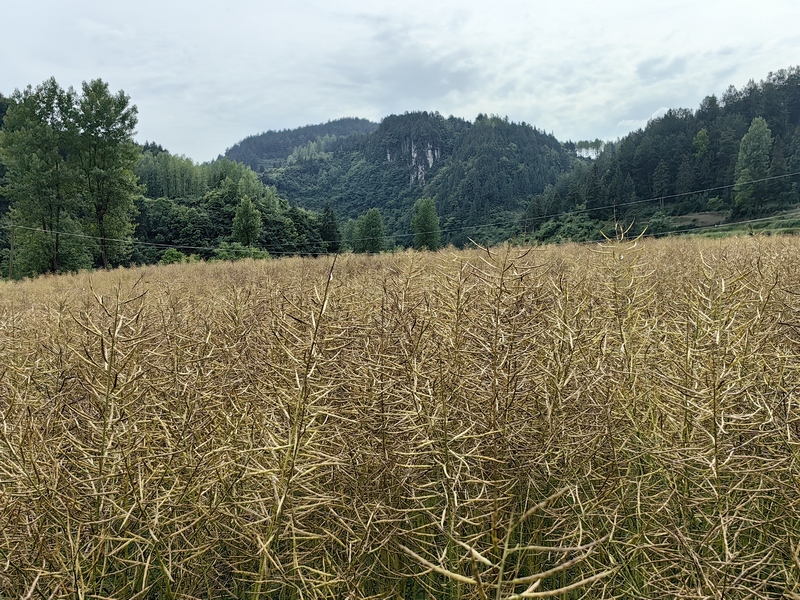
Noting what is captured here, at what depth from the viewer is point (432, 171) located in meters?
142

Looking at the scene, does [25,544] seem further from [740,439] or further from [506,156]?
[506,156]

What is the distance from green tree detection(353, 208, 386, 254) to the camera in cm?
5181

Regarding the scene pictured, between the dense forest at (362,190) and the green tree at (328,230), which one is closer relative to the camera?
the dense forest at (362,190)

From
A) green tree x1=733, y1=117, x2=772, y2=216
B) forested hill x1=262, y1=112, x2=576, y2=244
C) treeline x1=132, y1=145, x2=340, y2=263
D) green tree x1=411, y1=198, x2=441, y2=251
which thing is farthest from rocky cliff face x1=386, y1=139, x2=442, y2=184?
green tree x1=733, y1=117, x2=772, y2=216

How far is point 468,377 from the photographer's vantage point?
1777 mm

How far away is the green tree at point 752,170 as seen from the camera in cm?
4341

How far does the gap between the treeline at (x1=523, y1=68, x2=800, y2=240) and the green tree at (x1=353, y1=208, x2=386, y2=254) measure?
A: 720 inches

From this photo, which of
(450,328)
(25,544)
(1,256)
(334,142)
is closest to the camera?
(25,544)

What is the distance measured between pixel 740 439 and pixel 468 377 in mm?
1338

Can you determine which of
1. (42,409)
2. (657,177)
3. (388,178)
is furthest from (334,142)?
(42,409)

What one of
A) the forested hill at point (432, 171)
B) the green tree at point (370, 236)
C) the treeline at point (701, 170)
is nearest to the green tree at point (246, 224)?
the green tree at point (370, 236)

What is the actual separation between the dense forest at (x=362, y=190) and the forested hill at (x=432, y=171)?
0.71 metres

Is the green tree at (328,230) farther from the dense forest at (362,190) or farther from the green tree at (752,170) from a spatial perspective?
the green tree at (752,170)

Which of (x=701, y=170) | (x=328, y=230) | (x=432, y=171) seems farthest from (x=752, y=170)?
(x=432, y=171)
